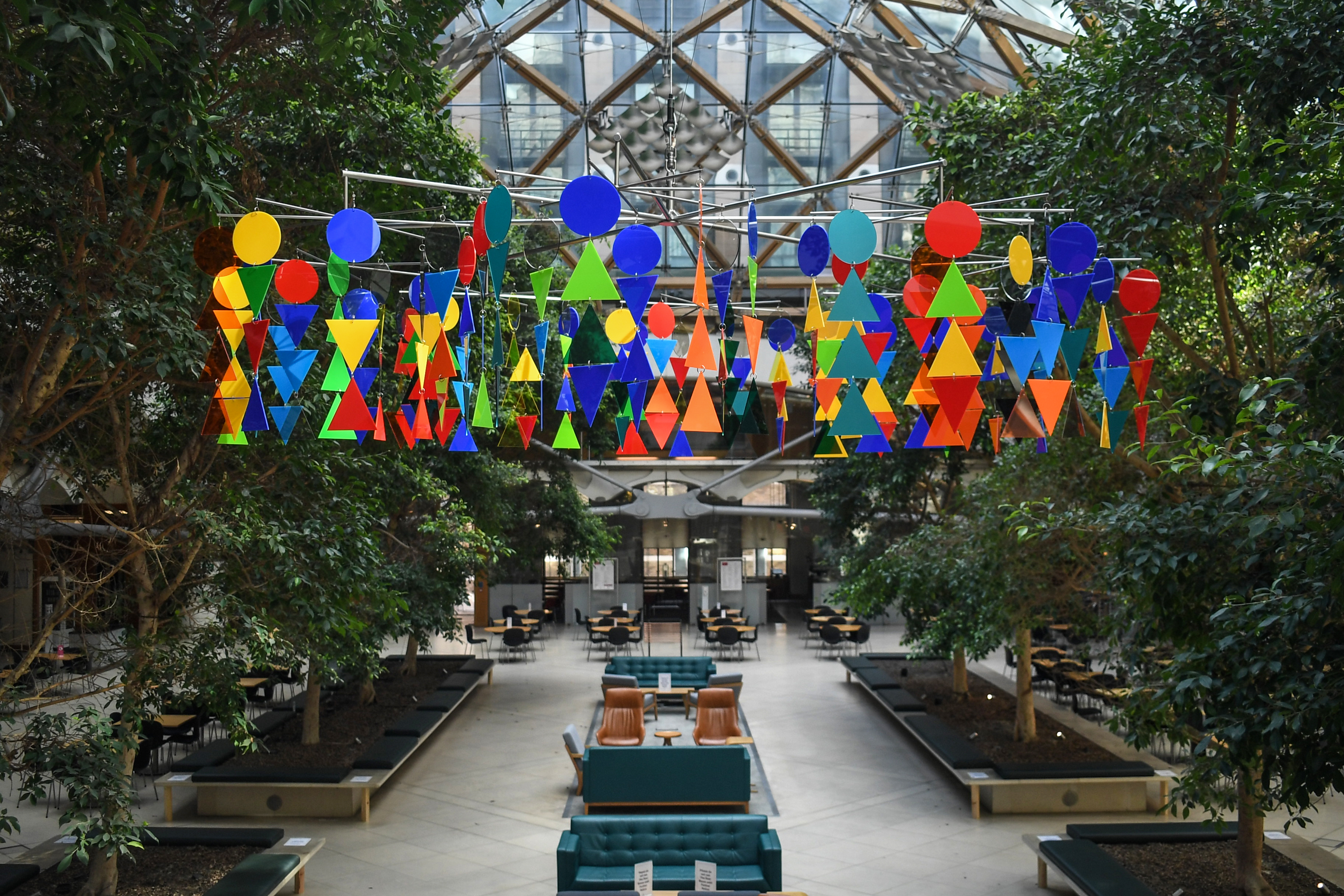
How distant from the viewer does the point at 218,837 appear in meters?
7.86

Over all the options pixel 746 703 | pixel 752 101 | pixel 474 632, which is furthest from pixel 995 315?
pixel 474 632

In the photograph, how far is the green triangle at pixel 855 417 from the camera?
14.5ft

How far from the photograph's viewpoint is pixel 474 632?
2361 centimetres

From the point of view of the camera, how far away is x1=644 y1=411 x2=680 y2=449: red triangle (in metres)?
5.20

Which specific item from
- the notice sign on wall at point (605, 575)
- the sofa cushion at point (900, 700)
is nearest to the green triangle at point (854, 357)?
the sofa cushion at point (900, 700)

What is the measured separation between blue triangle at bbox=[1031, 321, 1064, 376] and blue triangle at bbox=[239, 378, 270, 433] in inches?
137

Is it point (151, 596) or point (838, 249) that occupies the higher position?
point (838, 249)

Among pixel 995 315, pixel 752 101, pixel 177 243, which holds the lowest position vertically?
pixel 995 315

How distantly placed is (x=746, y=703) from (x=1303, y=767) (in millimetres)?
12781

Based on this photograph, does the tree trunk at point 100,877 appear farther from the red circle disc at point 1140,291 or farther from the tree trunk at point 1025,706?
the tree trunk at point 1025,706

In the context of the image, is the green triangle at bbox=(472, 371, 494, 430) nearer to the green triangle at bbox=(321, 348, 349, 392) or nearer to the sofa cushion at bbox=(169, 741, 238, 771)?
the green triangle at bbox=(321, 348, 349, 392)

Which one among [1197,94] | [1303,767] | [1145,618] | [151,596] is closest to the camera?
[1303,767]

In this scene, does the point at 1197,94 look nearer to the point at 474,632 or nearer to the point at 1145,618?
the point at 1145,618

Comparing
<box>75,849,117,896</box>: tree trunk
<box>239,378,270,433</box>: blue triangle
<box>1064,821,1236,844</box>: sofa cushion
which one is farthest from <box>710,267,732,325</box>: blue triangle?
<box>1064,821,1236,844</box>: sofa cushion
